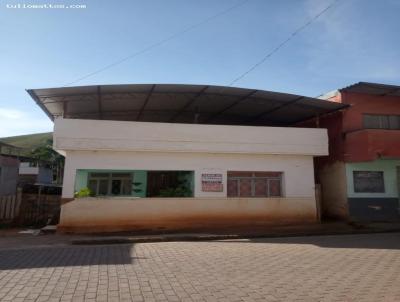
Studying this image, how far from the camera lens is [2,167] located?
938 inches

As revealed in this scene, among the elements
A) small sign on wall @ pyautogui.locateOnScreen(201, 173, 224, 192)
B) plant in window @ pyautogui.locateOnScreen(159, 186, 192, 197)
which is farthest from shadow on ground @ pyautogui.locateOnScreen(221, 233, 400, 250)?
plant in window @ pyautogui.locateOnScreen(159, 186, 192, 197)

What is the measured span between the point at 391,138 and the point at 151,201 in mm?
11558

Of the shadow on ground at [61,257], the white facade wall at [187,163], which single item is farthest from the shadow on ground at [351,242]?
the shadow on ground at [61,257]

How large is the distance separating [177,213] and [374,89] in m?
11.1

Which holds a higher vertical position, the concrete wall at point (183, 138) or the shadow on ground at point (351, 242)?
the concrete wall at point (183, 138)

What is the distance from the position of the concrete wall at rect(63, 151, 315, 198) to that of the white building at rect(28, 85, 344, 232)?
0.14 feet

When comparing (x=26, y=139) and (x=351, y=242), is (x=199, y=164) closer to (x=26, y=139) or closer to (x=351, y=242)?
(x=351, y=242)

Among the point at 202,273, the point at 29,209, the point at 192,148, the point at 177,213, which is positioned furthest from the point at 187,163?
the point at 202,273

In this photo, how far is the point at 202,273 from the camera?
251 inches

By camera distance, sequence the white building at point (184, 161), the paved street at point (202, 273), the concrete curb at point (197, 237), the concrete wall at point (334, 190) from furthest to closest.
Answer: the concrete wall at point (334, 190), the white building at point (184, 161), the concrete curb at point (197, 237), the paved street at point (202, 273)

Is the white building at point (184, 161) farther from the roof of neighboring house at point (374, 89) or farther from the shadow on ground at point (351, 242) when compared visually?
the shadow on ground at point (351, 242)

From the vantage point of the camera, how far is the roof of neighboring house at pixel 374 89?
15391mm

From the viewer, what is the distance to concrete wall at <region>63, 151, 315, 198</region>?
13.8 metres

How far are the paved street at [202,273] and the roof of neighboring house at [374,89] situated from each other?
8.37 m
